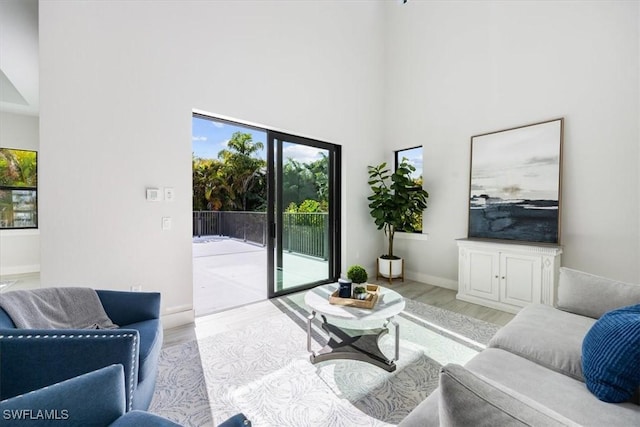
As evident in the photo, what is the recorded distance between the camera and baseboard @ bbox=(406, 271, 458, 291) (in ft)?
13.4

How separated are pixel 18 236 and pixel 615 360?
7.55 meters

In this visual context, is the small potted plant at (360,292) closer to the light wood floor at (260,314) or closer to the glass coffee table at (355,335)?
the glass coffee table at (355,335)

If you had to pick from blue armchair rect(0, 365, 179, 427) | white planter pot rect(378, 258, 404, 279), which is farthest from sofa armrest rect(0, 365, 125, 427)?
white planter pot rect(378, 258, 404, 279)

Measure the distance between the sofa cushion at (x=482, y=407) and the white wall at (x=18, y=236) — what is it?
6722mm

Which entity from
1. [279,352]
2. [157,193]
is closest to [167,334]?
[279,352]

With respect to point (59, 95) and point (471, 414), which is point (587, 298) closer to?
point (471, 414)

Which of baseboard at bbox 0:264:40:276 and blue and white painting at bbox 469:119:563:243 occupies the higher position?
blue and white painting at bbox 469:119:563:243

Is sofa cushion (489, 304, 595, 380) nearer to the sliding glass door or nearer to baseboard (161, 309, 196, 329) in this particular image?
the sliding glass door

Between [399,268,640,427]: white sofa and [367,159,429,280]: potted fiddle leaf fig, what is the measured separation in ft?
7.51

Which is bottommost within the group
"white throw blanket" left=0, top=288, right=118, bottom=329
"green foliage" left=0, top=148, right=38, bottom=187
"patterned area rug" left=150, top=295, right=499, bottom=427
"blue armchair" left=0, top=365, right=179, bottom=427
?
"patterned area rug" left=150, top=295, right=499, bottom=427

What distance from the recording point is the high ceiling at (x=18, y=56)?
273 centimetres

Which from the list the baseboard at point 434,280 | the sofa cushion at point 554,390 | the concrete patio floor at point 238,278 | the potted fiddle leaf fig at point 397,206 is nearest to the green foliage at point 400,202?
the potted fiddle leaf fig at point 397,206

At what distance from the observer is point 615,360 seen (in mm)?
1122

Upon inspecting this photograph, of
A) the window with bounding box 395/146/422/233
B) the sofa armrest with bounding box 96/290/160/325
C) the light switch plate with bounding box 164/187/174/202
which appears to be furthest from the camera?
the window with bounding box 395/146/422/233
